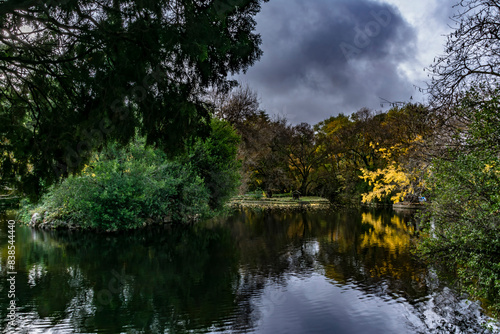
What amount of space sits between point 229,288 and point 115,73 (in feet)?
17.2

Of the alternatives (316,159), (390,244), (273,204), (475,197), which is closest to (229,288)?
(475,197)

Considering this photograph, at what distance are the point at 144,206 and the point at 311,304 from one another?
1210 cm

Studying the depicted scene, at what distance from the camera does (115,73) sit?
5.12 metres

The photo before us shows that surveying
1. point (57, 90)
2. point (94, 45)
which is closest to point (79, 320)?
point (57, 90)

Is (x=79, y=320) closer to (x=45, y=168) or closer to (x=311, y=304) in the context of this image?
(x=45, y=168)

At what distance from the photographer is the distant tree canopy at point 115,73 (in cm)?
509

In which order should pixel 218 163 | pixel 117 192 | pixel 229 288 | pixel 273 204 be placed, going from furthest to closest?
pixel 273 204
pixel 218 163
pixel 117 192
pixel 229 288

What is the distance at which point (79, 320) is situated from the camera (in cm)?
625

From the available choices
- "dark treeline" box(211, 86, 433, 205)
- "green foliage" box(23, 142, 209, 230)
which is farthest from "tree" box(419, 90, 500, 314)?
"dark treeline" box(211, 86, 433, 205)

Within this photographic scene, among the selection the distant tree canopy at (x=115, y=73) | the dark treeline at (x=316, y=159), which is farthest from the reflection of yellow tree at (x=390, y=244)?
the dark treeline at (x=316, y=159)

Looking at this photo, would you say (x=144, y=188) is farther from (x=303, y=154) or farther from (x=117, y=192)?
(x=303, y=154)

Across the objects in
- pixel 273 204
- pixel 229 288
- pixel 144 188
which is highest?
pixel 144 188

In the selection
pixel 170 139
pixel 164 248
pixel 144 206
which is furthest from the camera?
pixel 144 206

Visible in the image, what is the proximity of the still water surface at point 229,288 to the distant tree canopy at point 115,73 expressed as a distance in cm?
280
